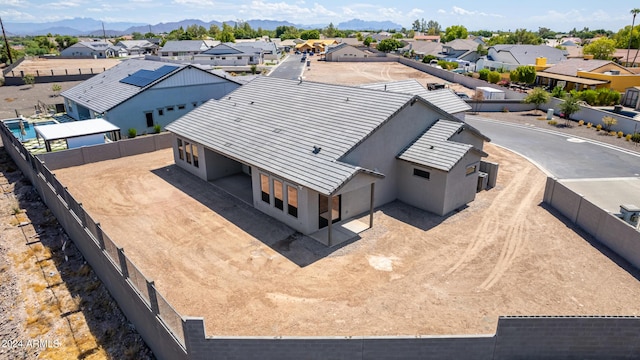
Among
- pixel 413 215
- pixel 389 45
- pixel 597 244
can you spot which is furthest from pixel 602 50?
pixel 413 215

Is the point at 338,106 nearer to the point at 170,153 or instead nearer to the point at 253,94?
the point at 253,94

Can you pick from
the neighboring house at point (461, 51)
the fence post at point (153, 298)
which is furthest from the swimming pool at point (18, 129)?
the neighboring house at point (461, 51)

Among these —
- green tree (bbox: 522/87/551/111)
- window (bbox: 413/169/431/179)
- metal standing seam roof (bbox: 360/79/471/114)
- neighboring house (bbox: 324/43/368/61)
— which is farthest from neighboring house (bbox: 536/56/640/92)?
neighboring house (bbox: 324/43/368/61)

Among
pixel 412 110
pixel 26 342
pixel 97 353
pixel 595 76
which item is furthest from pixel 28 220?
pixel 595 76

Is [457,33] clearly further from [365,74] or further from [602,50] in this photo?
[365,74]

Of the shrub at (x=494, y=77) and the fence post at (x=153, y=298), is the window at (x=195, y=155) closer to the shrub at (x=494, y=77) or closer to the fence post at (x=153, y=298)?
the fence post at (x=153, y=298)

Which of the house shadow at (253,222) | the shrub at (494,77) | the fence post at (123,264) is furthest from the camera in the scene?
the shrub at (494,77)

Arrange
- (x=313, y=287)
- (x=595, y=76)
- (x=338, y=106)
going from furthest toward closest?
(x=595, y=76) → (x=338, y=106) → (x=313, y=287)
